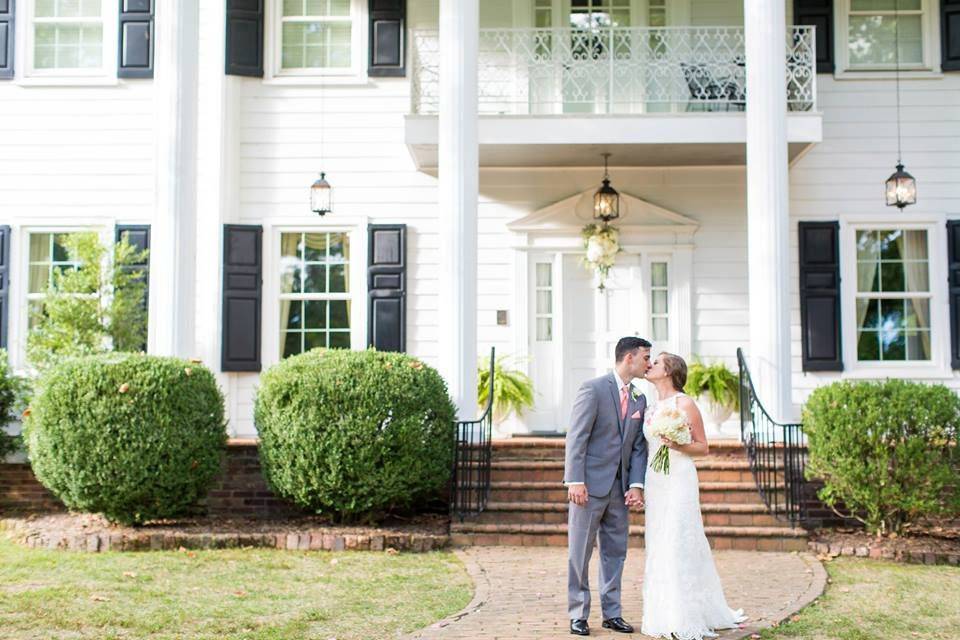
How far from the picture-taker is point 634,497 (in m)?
6.20

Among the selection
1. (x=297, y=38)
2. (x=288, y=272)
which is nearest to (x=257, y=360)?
(x=288, y=272)

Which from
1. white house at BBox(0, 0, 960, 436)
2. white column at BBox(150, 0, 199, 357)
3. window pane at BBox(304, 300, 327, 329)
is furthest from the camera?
window pane at BBox(304, 300, 327, 329)

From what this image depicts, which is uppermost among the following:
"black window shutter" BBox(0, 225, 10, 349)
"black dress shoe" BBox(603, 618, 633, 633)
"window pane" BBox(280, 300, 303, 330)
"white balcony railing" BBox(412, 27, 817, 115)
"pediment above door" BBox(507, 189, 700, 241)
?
"white balcony railing" BBox(412, 27, 817, 115)

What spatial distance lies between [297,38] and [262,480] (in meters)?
5.91

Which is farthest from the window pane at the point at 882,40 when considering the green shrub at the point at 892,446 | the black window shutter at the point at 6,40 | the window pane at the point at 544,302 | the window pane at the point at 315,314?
the black window shutter at the point at 6,40

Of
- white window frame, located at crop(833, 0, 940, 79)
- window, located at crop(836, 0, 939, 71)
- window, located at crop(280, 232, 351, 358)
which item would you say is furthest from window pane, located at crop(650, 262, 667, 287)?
window, located at crop(280, 232, 351, 358)

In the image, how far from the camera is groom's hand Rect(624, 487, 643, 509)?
617 cm

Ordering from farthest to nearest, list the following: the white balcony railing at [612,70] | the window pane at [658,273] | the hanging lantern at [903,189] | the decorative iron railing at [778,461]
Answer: the window pane at [658,273]
the white balcony railing at [612,70]
the hanging lantern at [903,189]
the decorative iron railing at [778,461]

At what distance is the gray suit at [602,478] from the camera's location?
6.20 meters

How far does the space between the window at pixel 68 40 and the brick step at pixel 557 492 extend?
764cm

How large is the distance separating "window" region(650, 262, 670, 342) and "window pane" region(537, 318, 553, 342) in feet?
4.16

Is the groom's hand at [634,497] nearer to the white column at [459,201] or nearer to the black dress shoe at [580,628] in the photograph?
the black dress shoe at [580,628]

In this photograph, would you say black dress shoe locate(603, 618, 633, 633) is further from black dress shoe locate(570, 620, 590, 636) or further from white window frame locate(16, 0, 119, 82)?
white window frame locate(16, 0, 119, 82)

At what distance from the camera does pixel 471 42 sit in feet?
35.7
